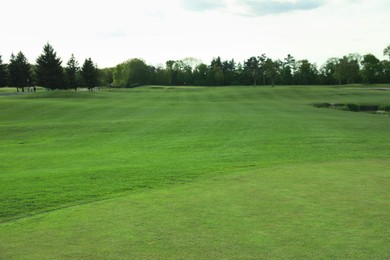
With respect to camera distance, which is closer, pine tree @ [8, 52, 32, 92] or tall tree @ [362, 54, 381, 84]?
pine tree @ [8, 52, 32, 92]

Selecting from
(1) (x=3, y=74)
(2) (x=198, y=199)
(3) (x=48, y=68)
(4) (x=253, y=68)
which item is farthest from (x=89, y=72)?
(2) (x=198, y=199)

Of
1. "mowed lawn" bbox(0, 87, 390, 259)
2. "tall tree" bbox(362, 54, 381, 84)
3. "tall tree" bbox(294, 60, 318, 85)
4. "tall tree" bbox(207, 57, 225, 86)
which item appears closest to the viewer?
"mowed lawn" bbox(0, 87, 390, 259)

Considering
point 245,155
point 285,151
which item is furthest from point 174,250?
point 285,151

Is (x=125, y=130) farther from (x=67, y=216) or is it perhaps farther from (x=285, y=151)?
(x=67, y=216)

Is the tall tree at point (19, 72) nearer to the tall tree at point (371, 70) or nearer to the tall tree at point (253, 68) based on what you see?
the tall tree at point (253, 68)

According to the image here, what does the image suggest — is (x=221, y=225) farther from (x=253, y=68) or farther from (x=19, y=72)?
(x=253, y=68)

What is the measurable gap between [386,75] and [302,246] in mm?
129033

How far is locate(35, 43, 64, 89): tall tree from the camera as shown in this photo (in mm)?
71750

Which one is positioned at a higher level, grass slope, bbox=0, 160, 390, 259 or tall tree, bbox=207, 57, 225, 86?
tall tree, bbox=207, 57, 225, 86

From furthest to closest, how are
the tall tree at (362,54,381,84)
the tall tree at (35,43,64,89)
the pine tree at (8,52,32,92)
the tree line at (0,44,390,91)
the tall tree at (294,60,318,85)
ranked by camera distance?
the tall tree at (294,60,318,85) → the tall tree at (362,54,381,84) → the tree line at (0,44,390,91) → the pine tree at (8,52,32,92) → the tall tree at (35,43,64,89)

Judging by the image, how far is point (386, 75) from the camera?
388 feet

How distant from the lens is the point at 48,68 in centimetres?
7181

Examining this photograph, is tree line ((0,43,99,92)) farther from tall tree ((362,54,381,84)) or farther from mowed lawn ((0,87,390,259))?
tall tree ((362,54,381,84))

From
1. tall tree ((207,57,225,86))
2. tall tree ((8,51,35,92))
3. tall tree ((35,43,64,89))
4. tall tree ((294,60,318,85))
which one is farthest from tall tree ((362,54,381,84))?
tall tree ((8,51,35,92))
